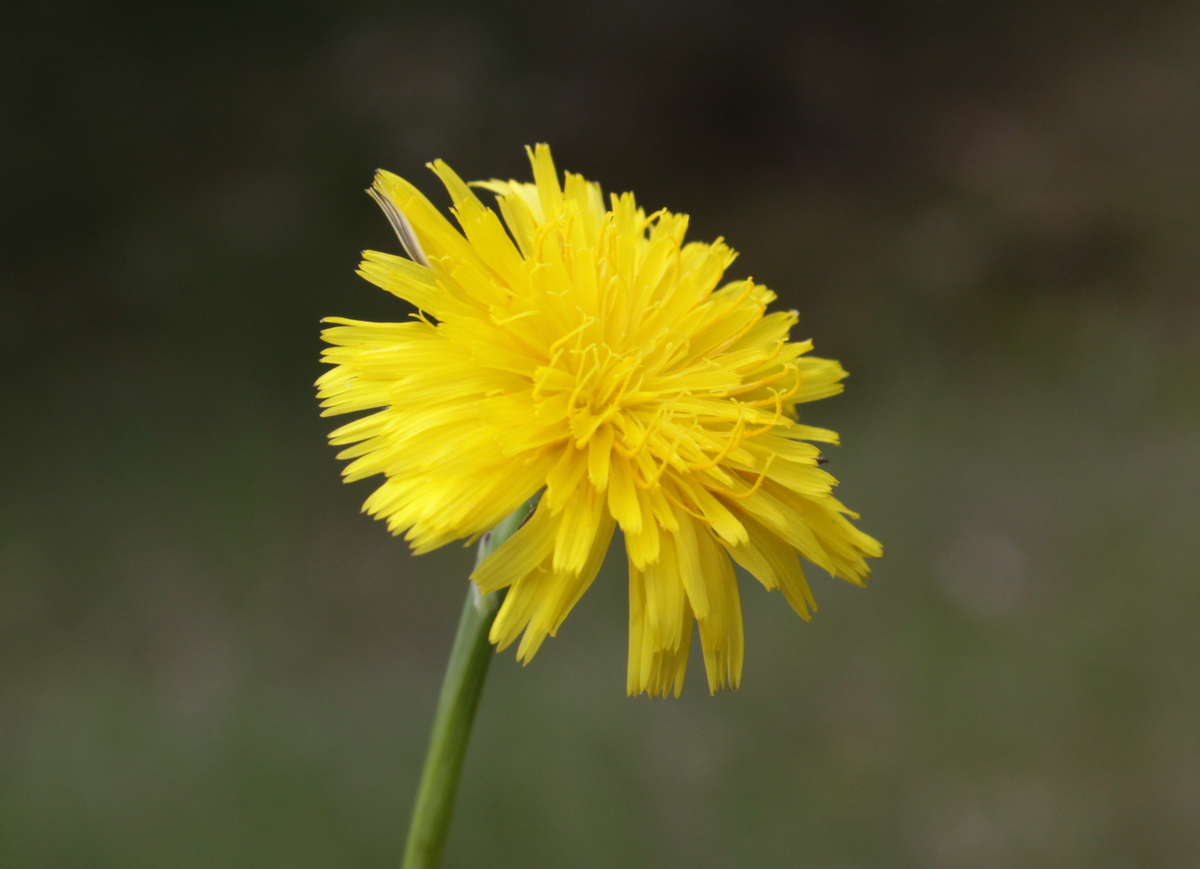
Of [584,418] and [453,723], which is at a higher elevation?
[584,418]

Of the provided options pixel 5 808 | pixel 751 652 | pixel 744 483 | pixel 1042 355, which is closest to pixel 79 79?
pixel 5 808

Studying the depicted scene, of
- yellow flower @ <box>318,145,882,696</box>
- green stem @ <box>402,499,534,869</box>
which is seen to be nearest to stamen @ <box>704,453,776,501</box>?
yellow flower @ <box>318,145,882,696</box>

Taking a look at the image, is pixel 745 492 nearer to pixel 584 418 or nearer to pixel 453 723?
pixel 584 418

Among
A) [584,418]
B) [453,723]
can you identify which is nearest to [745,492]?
[584,418]

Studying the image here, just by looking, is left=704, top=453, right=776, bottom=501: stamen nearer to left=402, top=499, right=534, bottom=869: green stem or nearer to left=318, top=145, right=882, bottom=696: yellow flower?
left=318, top=145, right=882, bottom=696: yellow flower

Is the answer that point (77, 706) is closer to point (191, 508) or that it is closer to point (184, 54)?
point (191, 508)

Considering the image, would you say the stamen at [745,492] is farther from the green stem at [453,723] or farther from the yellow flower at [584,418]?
the green stem at [453,723]
